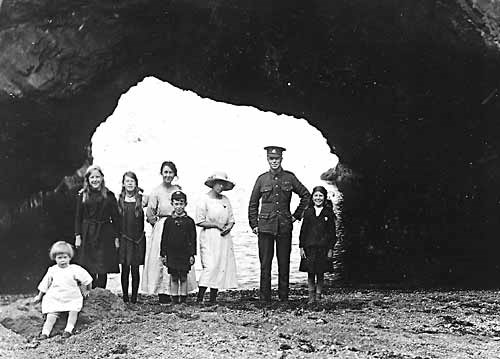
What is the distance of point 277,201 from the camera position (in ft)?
26.6

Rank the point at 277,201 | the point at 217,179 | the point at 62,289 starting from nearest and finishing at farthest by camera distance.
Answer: the point at 62,289, the point at 277,201, the point at 217,179

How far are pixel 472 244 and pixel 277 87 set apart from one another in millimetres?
4888

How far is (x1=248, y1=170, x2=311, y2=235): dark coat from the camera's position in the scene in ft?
26.6

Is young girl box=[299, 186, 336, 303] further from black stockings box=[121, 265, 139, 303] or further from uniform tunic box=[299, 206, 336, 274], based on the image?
black stockings box=[121, 265, 139, 303]

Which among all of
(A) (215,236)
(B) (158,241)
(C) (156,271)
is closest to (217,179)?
(A) (215,236)

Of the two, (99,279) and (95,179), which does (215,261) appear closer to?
(99,279)

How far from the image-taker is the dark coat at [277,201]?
8.10 m

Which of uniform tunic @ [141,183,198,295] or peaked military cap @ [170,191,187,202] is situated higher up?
A: peaked military cap @ [170,191,187,202]

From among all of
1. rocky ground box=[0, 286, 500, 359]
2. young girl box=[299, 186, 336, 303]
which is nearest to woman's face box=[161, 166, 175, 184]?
rocky ground box=[0, 286, 500, 359]

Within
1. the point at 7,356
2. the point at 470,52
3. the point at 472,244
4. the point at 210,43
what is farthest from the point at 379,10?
the point at 7,356

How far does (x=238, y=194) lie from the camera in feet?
107

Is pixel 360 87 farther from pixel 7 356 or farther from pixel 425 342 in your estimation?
pixel 7 356

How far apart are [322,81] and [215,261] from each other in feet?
21.4

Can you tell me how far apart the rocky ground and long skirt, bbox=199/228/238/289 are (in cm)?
32
